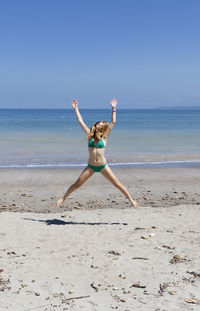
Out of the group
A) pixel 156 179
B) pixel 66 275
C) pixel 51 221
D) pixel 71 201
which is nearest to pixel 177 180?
pixel 156 179

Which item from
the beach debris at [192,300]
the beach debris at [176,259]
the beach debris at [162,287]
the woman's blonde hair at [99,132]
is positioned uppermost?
the woman's blonde hair at [99,132]

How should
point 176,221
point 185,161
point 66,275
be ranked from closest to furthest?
point 66,275, point 176,221, point 185,161

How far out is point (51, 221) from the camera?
8.40 meters

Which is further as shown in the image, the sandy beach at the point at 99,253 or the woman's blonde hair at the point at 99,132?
the woman's blonde hair at the point at 99,132

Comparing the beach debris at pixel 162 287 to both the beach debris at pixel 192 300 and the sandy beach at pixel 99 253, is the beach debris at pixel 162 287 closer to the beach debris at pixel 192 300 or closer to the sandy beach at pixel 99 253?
the sandy beach at pixel 99 253

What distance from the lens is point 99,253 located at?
6.34m

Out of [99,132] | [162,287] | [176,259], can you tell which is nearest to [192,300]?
[162,287]

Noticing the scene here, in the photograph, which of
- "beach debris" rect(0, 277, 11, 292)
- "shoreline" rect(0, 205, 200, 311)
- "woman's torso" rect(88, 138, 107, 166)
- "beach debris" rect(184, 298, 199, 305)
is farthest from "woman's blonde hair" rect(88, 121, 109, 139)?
"beach debris" rect(184, 298, 199, 305)

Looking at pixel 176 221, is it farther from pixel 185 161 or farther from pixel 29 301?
pixel 185 161

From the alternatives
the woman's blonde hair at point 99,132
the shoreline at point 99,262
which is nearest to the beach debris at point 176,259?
the shoreline at point 99,262

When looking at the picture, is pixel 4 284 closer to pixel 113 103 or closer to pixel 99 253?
pixel 99 253

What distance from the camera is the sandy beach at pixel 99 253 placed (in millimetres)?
4875

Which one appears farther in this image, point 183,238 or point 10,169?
point 10,169

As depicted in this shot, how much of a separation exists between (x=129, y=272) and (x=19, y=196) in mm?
6655
